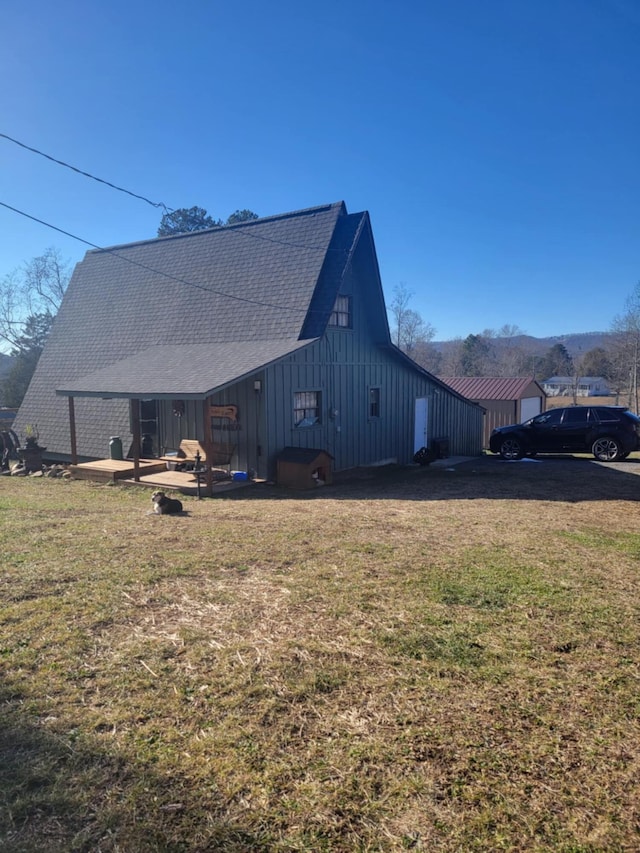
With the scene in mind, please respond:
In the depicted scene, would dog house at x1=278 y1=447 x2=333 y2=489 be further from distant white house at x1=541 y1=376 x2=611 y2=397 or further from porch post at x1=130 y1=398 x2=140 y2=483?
distant white house at x1=541 y1=376 x2=611 y2=397

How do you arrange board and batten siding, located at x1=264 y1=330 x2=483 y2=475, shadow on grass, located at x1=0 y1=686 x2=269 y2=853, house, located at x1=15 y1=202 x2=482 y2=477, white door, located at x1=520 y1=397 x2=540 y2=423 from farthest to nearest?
1. white door, located at x1=520 y1=397 x2=540 y2=423
2. board and batten siding, located at x1=264 y1=330 x2=483 y2=475
3. house, located at x1=15 y1=202 x2=482 y2=477
4. shadow on grass, located at x1=0 y1=686 x2=269 y2=853

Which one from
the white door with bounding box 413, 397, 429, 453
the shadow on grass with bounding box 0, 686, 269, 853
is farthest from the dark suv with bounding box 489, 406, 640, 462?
the shadow on grass with bounding box 0, 686, 269, 853

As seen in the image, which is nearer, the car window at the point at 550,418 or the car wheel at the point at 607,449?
the car wheel at the point at 607,449

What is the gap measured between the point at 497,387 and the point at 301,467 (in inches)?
802

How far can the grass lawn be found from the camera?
8.21ft

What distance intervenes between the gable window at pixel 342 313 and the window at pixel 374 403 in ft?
7.88

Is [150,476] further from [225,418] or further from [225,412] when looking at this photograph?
[225,412]

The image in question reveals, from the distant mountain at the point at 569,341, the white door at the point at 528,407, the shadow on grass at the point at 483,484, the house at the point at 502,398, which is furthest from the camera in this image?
A: the distant mountain at the point at 569,341

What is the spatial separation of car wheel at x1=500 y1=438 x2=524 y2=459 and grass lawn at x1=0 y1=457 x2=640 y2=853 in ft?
42.1

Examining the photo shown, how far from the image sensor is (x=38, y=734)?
307 cm

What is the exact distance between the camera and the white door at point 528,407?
2955 centimetres

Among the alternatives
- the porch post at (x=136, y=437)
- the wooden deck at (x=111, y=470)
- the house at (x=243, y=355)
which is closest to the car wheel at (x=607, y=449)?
the house at (x=243, y=355)

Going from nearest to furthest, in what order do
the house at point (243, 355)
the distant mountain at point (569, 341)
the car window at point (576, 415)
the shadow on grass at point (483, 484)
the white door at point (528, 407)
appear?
the shadow on grass at point (483, 484) < the house at point (243, 355) < the car window at point (576, 415) < the white door at point (528, 407) < the distant mountain at point (569, 341)

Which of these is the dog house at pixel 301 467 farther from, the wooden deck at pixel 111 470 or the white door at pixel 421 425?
the white door at pixel 421 425
